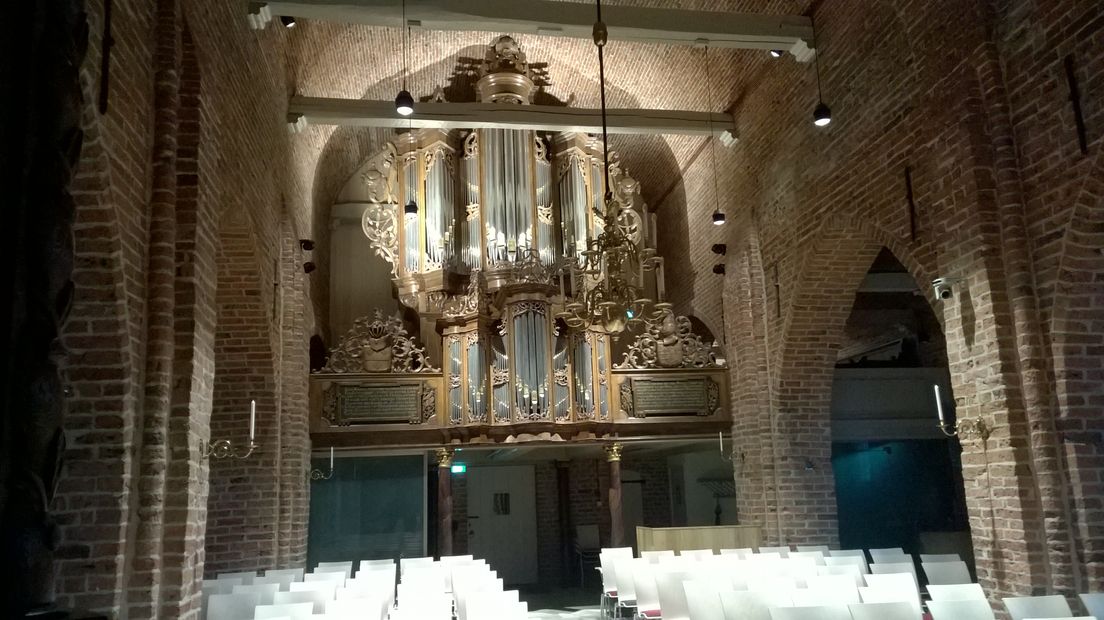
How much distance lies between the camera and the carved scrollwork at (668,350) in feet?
37.1

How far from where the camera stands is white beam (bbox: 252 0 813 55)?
28.8 ft

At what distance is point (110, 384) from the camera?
15.9 ft

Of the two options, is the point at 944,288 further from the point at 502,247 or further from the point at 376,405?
the point at 376,405

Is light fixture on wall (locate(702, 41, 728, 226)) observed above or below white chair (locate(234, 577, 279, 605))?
above

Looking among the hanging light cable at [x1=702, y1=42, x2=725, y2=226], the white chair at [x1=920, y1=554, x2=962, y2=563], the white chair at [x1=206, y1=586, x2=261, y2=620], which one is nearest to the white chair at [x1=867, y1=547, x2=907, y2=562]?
the white chair at [x1=920, y1=554, x2=962, y2=563]

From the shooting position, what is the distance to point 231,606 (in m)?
5.90

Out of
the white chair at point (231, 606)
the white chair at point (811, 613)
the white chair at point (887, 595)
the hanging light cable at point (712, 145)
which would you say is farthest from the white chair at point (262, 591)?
the hanging light cable at point (712, 145)

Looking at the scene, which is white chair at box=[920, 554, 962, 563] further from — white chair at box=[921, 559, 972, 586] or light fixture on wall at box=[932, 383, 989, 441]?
light fixture on wall at box=[932, 383, 989, 441]

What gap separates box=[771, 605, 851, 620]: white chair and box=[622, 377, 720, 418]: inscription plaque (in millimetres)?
6632

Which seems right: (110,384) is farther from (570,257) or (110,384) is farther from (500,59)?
(500,59)

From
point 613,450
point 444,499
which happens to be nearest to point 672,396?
point 613,450

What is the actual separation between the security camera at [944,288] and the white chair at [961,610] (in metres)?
2.82

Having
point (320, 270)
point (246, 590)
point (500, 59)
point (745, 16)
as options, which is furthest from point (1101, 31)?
point (320, 270)

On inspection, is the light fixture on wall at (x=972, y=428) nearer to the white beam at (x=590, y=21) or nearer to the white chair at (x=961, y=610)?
the white chair at (x=961, y=610)
